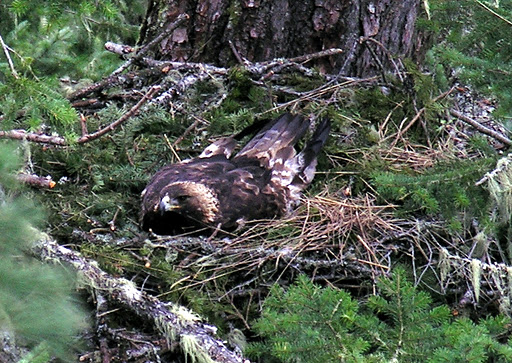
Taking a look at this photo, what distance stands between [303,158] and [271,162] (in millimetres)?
267

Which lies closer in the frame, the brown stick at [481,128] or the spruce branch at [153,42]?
the brown stick at [481,128]

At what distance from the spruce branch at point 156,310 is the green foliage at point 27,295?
1.43 meters

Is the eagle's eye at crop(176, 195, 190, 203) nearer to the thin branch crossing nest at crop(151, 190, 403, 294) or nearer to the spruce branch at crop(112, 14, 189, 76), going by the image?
the thin branch crossing nest at crop(151, 190, 403, 294)

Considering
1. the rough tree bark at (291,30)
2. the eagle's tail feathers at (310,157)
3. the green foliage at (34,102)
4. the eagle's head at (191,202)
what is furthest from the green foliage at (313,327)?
the rough tree bark at (291,30)

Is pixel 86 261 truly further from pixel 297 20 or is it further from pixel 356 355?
pixel 297 20

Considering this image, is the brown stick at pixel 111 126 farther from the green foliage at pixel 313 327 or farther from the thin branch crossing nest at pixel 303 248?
the green foliage at pixel 313 327

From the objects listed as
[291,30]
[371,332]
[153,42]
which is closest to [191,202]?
[153,42]

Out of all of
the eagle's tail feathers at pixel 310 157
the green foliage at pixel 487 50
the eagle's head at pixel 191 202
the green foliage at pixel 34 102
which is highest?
the green foliage at pixel 487 50

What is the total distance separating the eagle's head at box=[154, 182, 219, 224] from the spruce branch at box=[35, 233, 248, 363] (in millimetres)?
1184

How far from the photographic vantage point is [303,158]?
6281mm

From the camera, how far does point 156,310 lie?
4.20 meters

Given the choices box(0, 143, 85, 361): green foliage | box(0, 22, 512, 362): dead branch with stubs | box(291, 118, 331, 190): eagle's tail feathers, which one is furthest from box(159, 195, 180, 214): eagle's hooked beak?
box(0, 143, 85, 361): green foliage

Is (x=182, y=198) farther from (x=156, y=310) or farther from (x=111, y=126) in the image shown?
(x=156, y=310)

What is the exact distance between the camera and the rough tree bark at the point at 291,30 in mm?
6707
